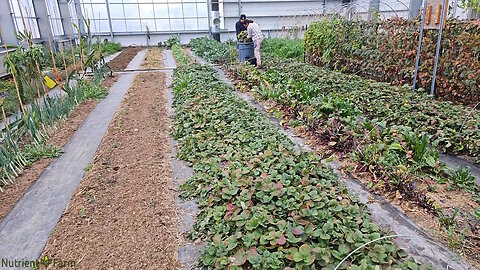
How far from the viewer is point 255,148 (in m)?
3.21

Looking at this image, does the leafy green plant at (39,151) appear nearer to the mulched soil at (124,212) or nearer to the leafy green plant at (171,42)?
the mulched soil at (124,212)

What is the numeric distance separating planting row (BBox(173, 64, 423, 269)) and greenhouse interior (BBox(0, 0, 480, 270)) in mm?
12

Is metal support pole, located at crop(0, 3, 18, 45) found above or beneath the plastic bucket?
above

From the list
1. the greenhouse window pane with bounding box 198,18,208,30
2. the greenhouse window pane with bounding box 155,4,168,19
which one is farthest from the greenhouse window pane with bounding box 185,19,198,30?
the greenhouse window pane with bounding box 155,4,168,19

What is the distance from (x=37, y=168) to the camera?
3391 millimetres

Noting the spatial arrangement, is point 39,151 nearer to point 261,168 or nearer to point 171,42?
point 261,168

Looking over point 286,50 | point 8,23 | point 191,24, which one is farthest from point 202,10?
point 8,23

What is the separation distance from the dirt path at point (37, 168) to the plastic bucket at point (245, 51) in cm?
511

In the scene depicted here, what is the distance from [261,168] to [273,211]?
24.7 inches

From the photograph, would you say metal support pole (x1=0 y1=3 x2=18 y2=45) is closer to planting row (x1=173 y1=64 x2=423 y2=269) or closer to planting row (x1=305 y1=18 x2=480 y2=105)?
planting row (x1=173 y1=64 x2=423 y2=269)

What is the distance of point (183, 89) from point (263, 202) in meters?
4.29

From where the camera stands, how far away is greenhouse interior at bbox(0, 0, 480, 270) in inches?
80.5

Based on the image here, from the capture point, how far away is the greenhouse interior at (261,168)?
2045 millimetres

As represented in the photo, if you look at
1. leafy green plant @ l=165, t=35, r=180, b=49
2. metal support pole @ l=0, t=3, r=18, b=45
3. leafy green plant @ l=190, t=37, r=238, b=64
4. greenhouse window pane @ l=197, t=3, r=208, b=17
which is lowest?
leafy green plant @ l=190, t=37, r=238, b=64
